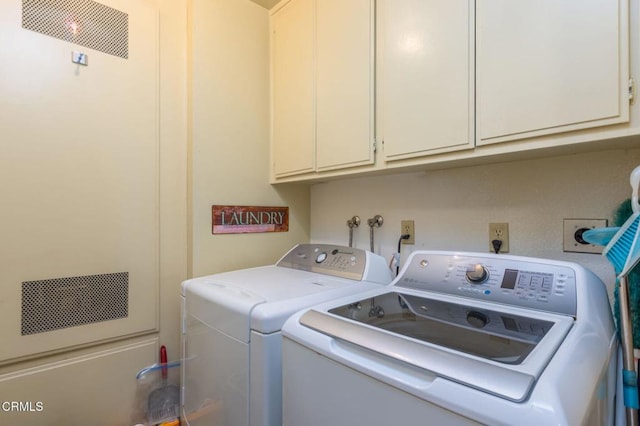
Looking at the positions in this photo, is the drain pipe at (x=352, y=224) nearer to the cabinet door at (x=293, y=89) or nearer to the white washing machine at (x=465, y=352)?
the cabinet door at (x=293, y=89)

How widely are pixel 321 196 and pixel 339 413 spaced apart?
1415 mm

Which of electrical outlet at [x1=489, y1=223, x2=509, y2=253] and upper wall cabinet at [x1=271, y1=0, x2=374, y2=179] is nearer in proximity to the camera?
electrical outlet at [x1=489, y1=223, x2=509, y2=253]

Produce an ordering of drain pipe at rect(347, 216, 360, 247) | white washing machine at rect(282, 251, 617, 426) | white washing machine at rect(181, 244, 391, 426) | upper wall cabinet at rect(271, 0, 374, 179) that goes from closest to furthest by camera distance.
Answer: white washing machine at rect(282, 251, 617, 426) → white washing machine at rect(181, 244, 391, 426) → upper wall cabinet at rect(271, 0, 374, 179) → drain pipe at rect(347, 216, 360, 247)

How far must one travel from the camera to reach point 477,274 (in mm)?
978

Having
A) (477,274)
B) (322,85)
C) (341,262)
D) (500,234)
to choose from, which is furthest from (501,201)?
(322,85)

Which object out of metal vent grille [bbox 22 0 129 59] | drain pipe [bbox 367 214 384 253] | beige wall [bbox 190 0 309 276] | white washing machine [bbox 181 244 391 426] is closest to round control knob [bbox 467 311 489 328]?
white washing machine [bbox 181 244 391 426]

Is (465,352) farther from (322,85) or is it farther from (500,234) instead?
(322,85)

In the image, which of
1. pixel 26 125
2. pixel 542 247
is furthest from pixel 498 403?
pixel 26 125

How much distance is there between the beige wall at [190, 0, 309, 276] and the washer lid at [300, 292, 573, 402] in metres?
0.94

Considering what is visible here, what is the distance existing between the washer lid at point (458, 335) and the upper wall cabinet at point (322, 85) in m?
0.68

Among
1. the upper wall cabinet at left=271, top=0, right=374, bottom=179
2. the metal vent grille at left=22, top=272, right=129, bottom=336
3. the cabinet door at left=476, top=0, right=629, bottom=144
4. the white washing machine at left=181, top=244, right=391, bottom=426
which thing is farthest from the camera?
the upper wall cabinet at left=271, top=0, right=374, bottom=179

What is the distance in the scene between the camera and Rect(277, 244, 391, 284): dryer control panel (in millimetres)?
1262

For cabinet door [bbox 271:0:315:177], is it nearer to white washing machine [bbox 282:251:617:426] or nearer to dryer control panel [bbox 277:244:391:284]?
dryer control panel [bbox 277:244:391:284]

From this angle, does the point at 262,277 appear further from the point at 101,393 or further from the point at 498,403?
A: the point at 498,403
